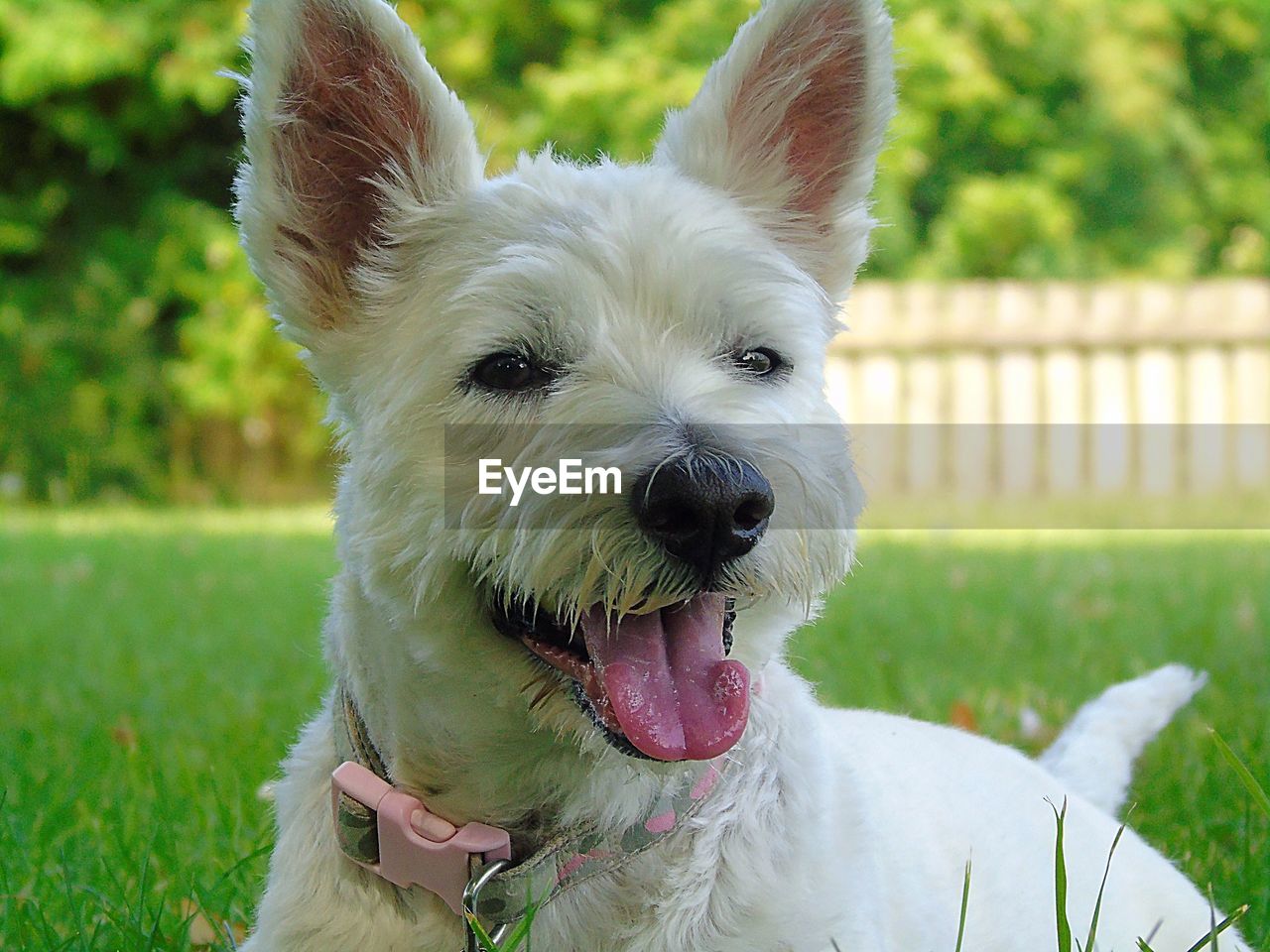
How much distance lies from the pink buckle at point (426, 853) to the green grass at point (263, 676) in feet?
2.45

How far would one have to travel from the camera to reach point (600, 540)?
2.35 metres

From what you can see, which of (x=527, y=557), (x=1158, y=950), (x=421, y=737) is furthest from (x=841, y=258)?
(x=1158, y=950)

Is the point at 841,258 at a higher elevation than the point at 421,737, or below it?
higher

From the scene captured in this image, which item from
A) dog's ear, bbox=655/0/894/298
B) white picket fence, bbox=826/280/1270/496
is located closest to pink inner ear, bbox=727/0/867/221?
dog's ear, bbox=655/0/894/298

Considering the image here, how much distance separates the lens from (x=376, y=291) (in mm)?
2955

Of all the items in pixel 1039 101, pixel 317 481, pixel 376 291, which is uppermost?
pixel 376 291

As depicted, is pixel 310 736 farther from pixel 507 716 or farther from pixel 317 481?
pixel 317 481

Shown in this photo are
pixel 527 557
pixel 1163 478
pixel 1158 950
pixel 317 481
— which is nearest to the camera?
pixel 527 557

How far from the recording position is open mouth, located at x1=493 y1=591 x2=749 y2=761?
2385 millimetres

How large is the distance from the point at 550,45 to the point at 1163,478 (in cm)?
975

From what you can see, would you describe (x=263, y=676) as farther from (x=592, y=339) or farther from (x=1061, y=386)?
(x=1061, y=386)

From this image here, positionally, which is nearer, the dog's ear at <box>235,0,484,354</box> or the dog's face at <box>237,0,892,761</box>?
the dog's face at <box>237,0,892,761</box>
